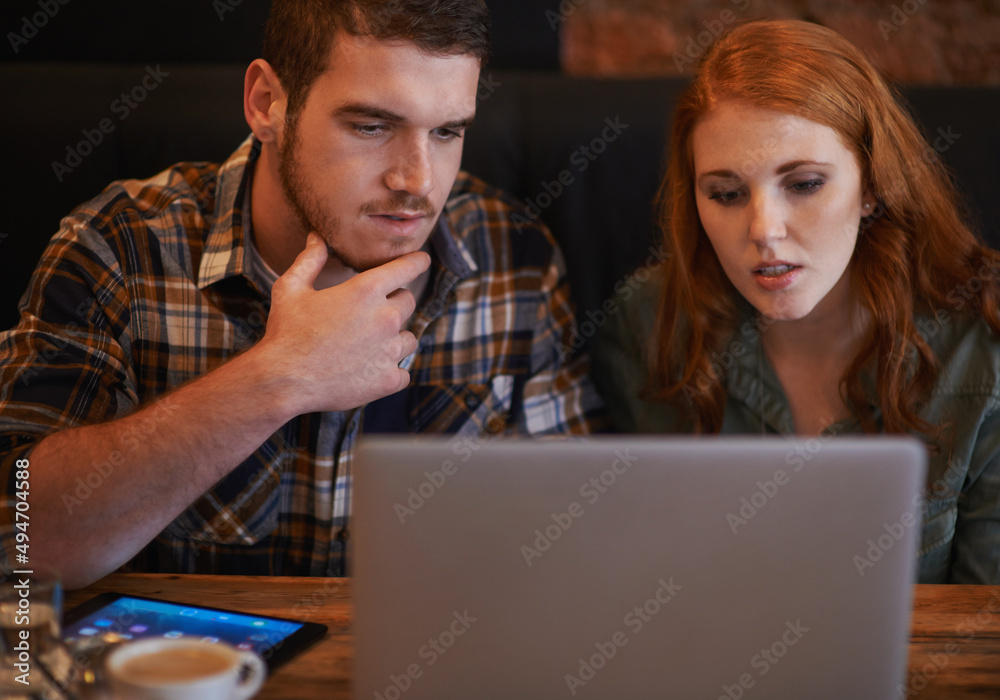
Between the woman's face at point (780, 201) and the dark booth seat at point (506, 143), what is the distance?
1.20 feet

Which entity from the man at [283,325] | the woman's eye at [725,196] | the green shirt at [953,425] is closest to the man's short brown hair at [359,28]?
the man at [283,325]

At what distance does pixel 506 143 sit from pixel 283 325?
702 millimetres

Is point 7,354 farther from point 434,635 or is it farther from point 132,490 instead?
point 434,635

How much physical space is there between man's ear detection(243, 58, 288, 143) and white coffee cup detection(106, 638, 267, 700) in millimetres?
849

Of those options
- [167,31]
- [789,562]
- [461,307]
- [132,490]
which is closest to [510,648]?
[789,562]

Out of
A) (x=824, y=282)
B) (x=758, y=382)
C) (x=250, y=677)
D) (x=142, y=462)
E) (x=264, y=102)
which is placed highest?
(x=264, y=102)

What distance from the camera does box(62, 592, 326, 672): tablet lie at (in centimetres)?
83

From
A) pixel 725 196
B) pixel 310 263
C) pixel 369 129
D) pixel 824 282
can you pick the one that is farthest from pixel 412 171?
pixel 824 282

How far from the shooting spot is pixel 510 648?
67 centimetres

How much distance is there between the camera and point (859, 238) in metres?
1.34

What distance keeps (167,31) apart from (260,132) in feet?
1.88

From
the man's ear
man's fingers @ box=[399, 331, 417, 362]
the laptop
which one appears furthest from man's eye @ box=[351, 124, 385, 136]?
the laptop

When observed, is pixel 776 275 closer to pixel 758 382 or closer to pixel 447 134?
pixel 758 382

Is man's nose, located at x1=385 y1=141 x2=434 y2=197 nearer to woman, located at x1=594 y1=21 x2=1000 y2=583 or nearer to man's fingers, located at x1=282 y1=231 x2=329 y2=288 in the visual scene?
man's fingers, located at x1=282 y1=231 x2=329 y2=288
